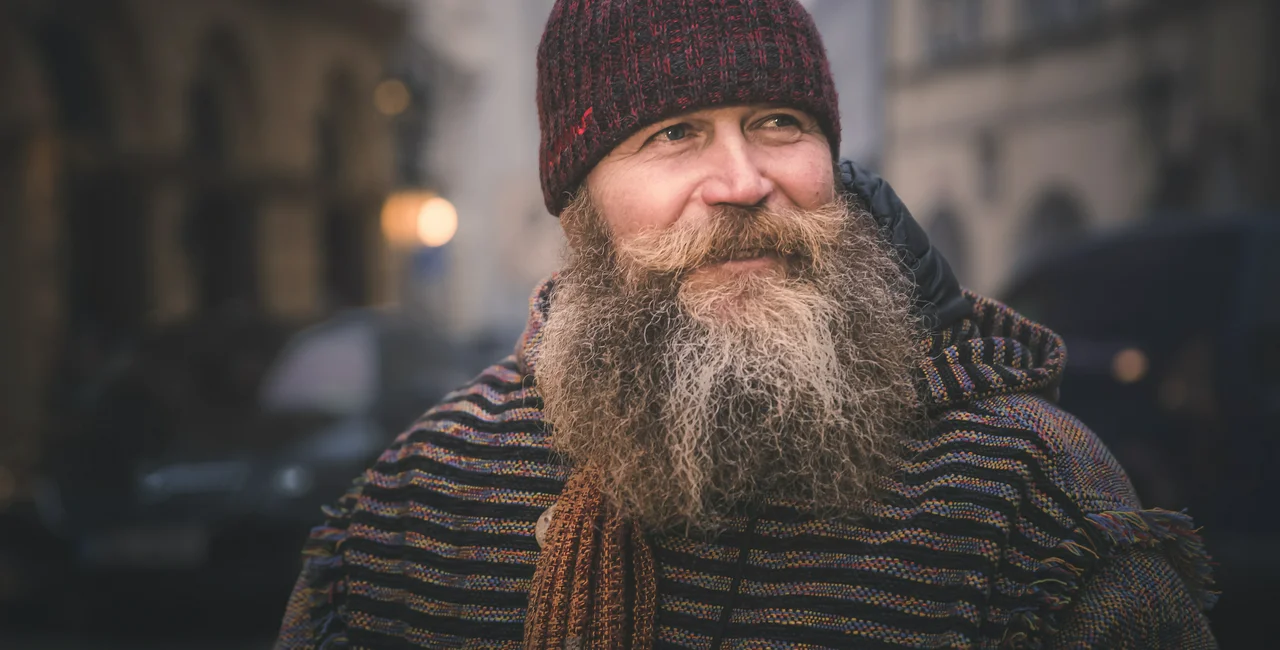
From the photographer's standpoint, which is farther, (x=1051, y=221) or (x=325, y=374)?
(x=1051, y=221)

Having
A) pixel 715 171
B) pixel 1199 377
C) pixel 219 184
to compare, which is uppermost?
pixel 715 171

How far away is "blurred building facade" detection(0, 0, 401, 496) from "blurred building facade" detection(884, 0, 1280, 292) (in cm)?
519

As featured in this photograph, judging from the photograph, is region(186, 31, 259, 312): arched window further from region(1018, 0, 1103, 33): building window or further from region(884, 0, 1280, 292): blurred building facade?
region(1018, 0, 1103, 33): building window

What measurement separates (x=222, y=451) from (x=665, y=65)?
13.9 ft

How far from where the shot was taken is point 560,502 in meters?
1.77

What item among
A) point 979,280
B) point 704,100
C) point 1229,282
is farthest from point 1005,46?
point 704,100

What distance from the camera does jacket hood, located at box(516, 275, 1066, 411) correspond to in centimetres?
170

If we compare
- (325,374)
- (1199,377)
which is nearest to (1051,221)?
(1199,377)

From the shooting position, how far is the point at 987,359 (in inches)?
69.3

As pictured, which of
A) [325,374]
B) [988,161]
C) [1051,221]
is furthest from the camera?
[1051,221]

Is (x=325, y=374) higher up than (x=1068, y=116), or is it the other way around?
(x=1068, y=116)

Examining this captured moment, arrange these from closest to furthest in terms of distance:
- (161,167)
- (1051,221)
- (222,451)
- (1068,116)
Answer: (222,451)
(1068,116)
(1051,221)
(161,167)

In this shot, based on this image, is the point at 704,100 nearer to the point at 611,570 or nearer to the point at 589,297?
the point at 589,297

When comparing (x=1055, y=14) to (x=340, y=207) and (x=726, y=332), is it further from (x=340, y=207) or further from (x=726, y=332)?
(x=340, y=207)
